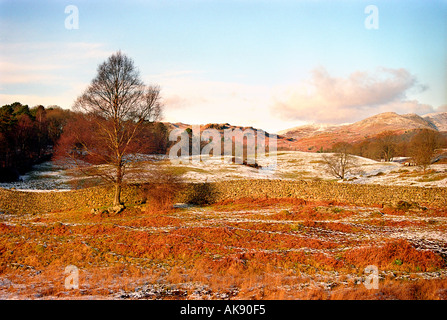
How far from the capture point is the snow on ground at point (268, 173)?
4656 centimetres

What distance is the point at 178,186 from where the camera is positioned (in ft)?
117

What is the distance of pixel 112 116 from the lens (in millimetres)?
29156

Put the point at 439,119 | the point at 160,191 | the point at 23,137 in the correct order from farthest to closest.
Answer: the point at 439,119 → the point at 23,137 → the point at 160,191

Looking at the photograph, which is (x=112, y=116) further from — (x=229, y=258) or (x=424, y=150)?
(x=424, y=150)

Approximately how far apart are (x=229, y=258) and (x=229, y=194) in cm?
2508

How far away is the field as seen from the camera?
1057 cm

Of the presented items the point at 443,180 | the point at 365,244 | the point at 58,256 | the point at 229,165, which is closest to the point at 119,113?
the point at 58,256

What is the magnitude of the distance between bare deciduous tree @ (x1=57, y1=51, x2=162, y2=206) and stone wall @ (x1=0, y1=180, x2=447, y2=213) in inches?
278

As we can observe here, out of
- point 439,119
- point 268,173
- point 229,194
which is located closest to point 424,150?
point 268,173

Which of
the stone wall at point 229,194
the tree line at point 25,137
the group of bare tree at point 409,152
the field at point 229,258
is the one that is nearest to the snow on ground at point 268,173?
the group of bare tree at point 409,152

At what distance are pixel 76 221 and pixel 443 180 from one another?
52.0 m

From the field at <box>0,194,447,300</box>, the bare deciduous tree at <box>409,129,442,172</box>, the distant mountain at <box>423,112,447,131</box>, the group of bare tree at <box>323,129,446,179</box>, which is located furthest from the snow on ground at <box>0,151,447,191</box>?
the distant mountain at <box>423,112,447,131</box>

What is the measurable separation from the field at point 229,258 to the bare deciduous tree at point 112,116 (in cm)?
743

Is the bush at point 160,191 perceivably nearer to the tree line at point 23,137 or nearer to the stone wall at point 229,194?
the stone wall at point 229,194
